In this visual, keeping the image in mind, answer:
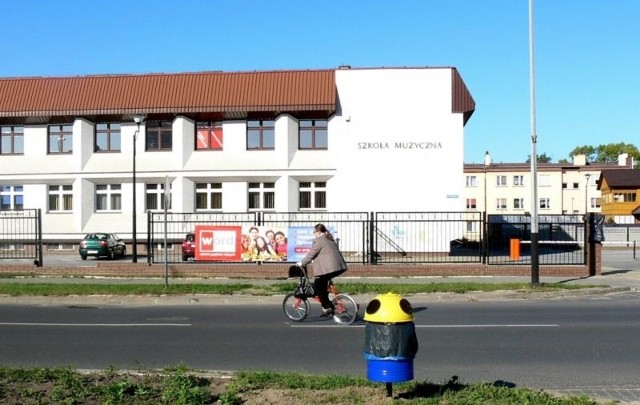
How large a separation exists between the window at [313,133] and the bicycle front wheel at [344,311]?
79.5ft

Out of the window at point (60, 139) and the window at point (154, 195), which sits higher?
the window at point (60, 139)

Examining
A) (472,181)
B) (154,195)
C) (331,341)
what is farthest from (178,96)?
(472,181)

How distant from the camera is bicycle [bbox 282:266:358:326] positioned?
13.1 meters

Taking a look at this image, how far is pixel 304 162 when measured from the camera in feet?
120

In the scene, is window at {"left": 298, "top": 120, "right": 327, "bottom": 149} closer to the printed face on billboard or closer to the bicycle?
the printed face on billboard

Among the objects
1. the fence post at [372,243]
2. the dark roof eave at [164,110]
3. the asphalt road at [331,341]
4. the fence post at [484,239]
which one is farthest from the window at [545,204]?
the asphalt road at [331,341]

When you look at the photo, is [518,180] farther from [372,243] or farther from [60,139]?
[372,243]

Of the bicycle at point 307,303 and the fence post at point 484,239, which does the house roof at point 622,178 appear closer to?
the fence post at point 484,239

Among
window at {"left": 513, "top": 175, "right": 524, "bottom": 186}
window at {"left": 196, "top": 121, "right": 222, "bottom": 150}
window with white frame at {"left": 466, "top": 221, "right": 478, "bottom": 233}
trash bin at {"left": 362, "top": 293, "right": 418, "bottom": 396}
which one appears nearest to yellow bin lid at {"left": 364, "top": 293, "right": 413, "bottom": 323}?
trash bin at {"left": 362, "top": 293, "right": 418, "bottom": 396}

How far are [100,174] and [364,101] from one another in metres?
14.2

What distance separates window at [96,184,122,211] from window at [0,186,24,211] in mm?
4361

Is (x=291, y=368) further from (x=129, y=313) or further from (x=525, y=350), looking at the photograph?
(x=129, y=313)

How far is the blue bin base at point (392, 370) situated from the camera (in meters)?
6.41

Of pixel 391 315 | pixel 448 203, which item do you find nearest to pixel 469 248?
pixel 448 203
